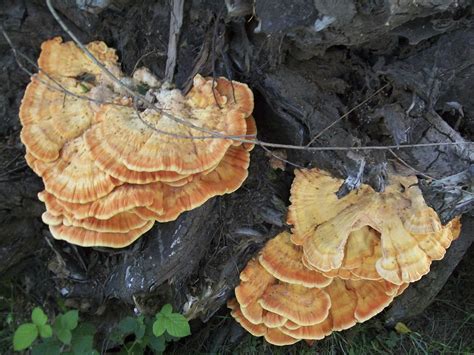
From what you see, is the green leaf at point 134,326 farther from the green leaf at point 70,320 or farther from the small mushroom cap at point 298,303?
the small mushroom cap at point 298,303

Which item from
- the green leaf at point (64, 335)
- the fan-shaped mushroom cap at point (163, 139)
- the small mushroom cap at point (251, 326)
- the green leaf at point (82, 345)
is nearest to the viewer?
the fan-shaped mushroom cap at point (163, 139)

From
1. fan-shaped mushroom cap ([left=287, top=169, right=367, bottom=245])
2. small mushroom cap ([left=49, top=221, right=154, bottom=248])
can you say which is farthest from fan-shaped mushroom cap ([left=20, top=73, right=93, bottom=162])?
fan-shaped mushroom cap ([left=287, top=169, right=367, bottom=245])

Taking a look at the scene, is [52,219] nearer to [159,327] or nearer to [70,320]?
Result: [70,320]

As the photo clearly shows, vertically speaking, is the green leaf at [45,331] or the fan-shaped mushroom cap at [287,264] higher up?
the green leaf at [45,331]

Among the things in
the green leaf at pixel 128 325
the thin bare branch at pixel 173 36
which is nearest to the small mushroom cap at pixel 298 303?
the green leaf at pixel 128 325

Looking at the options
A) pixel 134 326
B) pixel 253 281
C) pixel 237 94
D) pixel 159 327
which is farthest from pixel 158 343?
pixel 237 94

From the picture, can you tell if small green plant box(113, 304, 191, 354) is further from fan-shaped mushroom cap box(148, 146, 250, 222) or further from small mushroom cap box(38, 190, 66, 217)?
small mushroom cap box(38, 190, 66, 217)

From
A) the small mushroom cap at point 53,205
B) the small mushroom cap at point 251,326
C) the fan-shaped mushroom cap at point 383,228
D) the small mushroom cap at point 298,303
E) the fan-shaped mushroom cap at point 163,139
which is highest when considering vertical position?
the fan-shaped mushroom cap at point 163,139
